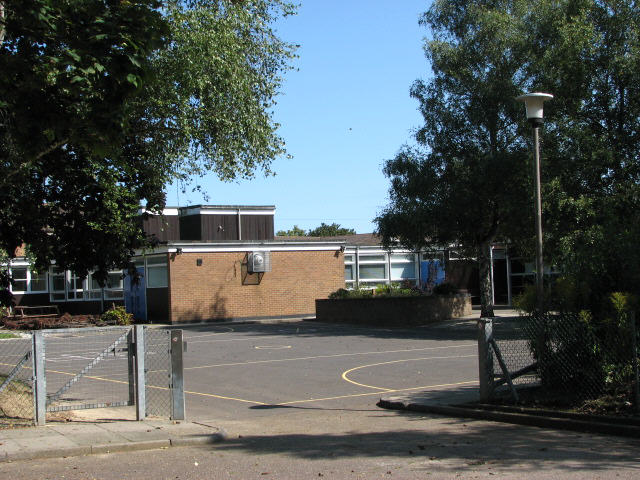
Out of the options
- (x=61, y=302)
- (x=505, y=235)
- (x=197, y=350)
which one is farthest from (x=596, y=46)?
(x=61, y=302)

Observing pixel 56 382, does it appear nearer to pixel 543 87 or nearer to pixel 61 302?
pixel 543 87

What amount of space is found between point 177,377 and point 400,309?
69.1 feet

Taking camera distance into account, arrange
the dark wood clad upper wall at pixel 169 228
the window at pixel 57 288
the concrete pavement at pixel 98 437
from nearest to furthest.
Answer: the concrete pavement at pixel 98 437 → the dark wood clad upper wall at pixel 169 228 → the window at pixel 57 288

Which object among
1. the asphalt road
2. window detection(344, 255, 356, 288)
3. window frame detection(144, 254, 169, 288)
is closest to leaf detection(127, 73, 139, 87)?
the asphalt road

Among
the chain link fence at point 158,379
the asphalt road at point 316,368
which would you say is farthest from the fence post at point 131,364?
the asphalt road at point 316,368

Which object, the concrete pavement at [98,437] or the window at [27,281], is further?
the window at [27,281]

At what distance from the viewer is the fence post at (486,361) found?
36.0 ft

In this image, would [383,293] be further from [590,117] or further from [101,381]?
[101,381]

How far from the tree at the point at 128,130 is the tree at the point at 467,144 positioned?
12.5 meters

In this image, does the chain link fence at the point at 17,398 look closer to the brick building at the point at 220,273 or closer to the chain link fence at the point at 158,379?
the chain link fence at the point at 158,379

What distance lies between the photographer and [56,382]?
1562 cm

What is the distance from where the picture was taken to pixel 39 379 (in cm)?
993

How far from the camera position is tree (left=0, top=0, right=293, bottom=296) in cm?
973

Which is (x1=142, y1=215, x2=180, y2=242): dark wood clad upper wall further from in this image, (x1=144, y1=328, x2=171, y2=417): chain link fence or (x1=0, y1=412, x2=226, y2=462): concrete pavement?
(x1=0, y1=412, x2=226, y2=462): concrete pavement
